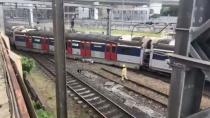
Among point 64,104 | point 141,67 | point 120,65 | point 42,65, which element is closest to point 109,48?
point 120,65

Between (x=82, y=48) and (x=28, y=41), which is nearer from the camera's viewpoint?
(x=82, y=48)

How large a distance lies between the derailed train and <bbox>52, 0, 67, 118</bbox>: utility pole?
11.1 m

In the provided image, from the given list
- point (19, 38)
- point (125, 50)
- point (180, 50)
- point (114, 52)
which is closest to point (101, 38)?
point (114, 52)

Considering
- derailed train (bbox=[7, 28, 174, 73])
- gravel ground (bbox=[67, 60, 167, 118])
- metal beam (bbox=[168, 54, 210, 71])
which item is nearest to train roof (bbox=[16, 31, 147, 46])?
derailed train (bbox=[7, 28, 174, 73])

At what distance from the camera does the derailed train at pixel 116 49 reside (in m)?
20.2

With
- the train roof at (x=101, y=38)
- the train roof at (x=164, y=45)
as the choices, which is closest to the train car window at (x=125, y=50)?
the train roof at (x=101, y=38)

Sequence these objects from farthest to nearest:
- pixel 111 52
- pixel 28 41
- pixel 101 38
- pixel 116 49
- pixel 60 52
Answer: pixel 28 41
pixel 101 38
pixel 111 52
pixel 116 49
pixel 60 52

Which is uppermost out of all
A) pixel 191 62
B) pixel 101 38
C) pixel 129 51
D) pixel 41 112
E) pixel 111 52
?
pixel 191 62

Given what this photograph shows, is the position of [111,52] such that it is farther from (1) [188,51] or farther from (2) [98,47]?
(1) [188,51]

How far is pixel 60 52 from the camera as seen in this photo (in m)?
7.54

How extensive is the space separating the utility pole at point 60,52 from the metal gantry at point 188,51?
177 inches

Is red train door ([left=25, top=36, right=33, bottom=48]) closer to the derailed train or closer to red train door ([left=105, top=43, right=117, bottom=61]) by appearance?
the derailed train

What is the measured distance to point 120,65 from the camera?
23031mm

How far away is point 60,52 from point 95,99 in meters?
7.28
